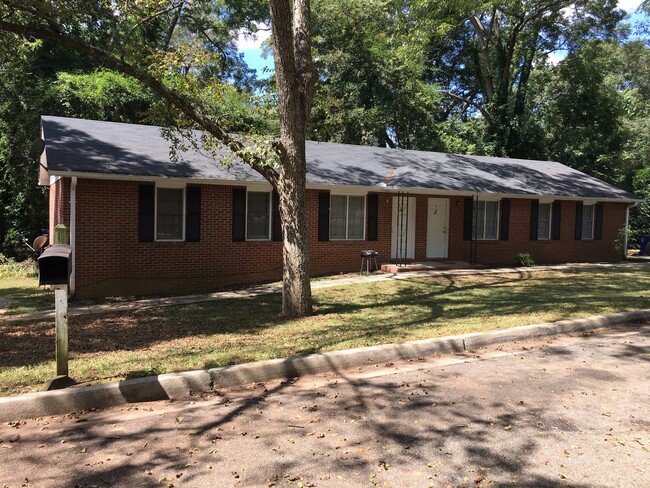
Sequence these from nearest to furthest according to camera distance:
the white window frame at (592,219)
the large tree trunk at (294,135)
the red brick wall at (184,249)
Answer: the large tree trunk at (294,135) → the red brick wall at (184,249) → the white window frame at (592,219)

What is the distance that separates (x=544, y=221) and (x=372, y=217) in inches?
280

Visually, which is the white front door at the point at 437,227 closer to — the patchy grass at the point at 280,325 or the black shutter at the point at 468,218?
the black shutter at the point at 468,218

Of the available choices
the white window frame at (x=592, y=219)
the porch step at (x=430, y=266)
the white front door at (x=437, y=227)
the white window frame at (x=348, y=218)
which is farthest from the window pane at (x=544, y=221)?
the white window frame at (x=348, y=218)

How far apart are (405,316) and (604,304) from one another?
3.95 meters

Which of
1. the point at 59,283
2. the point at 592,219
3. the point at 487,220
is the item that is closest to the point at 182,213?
the point at 59,283

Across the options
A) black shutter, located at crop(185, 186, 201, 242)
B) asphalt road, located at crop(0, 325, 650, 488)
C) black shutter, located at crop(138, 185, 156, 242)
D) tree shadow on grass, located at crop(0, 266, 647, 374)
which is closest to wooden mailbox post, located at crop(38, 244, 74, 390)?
asphalt road, located at crop(0, 325, 650, 488)

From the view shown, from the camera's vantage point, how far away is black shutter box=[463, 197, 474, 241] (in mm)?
17219

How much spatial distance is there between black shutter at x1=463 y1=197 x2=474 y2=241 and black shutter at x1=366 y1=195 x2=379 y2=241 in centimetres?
339

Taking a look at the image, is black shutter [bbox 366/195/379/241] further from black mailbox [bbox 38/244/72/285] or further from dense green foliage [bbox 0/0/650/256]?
black mailbox [bbox 38/244/72/285]

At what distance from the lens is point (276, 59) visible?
28.6ft

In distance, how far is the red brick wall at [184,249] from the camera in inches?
462

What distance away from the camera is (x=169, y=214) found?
12.7 m

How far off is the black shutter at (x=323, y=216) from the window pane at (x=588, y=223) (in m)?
10.7

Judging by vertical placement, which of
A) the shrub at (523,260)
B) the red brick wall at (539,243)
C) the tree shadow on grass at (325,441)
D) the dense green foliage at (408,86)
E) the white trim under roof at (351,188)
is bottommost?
the tree shadow on grass at (325,441)
